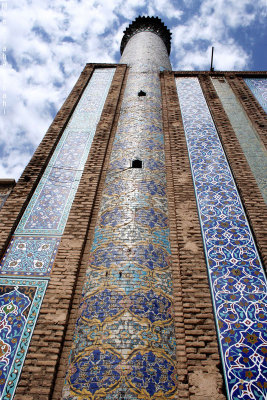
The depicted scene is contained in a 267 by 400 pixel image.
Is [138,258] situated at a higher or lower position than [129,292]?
higher

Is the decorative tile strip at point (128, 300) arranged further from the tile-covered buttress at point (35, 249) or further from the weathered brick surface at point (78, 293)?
the tile-covered buttress at point (35, 249)

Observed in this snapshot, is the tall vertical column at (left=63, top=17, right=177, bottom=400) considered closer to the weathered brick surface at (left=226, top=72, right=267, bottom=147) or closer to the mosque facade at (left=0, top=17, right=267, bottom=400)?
the mosque facade at (left=0, top=17, right=267, bottom=400)

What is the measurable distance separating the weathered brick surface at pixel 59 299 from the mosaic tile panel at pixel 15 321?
0.06 m

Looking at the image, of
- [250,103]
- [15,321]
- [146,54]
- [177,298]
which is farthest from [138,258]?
[146,54]

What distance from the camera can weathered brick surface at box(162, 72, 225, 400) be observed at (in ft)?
7.61

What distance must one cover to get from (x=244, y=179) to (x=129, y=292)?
2094mm

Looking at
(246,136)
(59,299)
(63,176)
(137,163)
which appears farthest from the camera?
(246,136)

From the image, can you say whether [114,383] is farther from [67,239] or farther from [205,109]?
[205,109]

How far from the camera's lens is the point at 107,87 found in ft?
20.3

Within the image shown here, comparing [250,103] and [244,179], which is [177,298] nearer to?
[244,179]

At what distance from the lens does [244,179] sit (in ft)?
12.9

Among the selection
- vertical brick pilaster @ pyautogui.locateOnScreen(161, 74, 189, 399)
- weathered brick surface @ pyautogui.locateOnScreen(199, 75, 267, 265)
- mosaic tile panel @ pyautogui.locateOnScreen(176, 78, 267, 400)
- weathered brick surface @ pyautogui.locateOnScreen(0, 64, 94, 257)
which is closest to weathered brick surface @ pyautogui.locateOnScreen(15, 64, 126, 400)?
A: weathered brick surface @ pyautogui.locateOnScreen(0, 64, 94, 257)

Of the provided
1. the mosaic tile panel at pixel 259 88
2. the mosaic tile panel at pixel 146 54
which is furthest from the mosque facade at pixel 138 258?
the mosaic tile panel at pixel 146 54

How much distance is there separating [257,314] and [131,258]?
3.89 feet
